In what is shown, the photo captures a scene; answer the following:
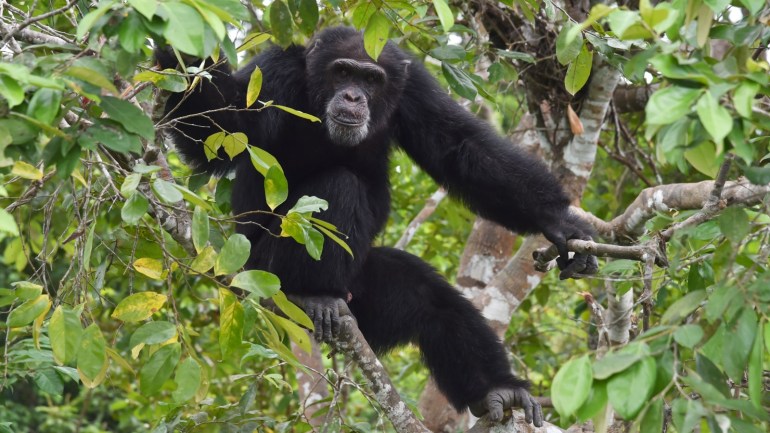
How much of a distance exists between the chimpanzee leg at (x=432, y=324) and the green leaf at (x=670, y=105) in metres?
3.69

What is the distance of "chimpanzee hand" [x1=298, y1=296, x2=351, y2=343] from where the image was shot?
513 centimetres

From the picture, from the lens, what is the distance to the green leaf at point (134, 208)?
3.05 meters

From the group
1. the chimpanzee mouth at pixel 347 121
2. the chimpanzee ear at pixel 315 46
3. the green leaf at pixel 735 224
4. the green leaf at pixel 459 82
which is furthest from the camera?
the chimpanzee ear at pixel 315 46

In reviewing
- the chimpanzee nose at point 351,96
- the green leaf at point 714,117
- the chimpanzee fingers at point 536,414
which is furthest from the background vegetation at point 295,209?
the chimpanzee nose at point 351,96

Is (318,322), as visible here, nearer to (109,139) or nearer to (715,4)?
(109,139)

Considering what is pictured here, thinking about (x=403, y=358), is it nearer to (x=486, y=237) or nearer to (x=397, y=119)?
(x=486, y=237)

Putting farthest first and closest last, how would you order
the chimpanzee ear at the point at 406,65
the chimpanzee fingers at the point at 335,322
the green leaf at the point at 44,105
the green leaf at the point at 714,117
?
the chimpanzee ear at the point at 406,65
the chimpanzee fingers at the point at 335,322
the green leaf at the point at 44,105
the green leaf at the point at 714,117

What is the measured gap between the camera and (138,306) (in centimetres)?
333

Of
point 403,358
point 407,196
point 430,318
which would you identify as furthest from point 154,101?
point 403,358

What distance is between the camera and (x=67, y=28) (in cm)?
649

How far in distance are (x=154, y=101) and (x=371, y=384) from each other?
1967mm

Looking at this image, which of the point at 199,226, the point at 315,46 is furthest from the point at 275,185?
the point at 315,46

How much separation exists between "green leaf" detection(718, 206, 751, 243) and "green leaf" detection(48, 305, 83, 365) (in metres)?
2.25

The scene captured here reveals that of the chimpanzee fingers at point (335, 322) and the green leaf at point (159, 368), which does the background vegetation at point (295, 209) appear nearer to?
the green leaf at point (159, 368)
